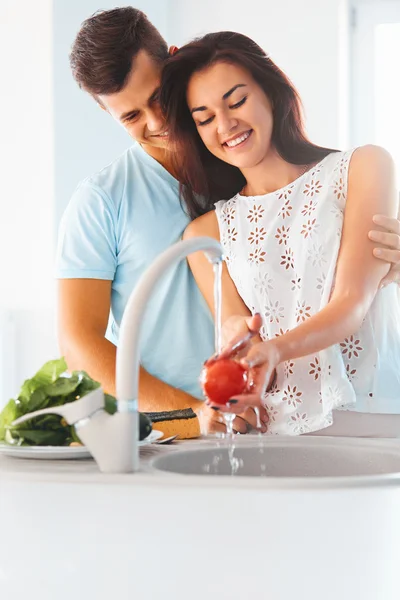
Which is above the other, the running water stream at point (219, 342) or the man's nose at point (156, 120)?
the man's nose at point (156, 120)

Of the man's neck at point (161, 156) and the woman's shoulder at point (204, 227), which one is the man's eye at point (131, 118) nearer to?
the man's neck at point (161, 156)

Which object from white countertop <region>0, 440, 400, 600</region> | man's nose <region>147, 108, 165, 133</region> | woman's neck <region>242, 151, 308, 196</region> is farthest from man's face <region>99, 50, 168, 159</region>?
white countertop <region>0, 440, 400, 600</region>

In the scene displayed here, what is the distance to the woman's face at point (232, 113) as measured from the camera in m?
1.89

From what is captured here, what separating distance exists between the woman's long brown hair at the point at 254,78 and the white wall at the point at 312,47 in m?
2.07

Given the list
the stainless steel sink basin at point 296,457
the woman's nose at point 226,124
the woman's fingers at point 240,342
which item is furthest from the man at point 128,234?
the woman's fingers at point 240,342

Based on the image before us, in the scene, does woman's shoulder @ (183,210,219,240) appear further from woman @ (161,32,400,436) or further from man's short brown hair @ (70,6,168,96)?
man's short brown hair @ (70,6,168,96)

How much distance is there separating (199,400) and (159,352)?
0.23m

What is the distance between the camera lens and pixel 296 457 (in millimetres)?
1431

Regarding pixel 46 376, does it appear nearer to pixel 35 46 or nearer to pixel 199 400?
pixel 199 400

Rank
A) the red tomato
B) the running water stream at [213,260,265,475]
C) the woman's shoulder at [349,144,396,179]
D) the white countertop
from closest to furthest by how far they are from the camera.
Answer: the white countertop < the red tomato < the running water stream at [213,260,265,475] < the woman's shoulder at [349,144,396,179]

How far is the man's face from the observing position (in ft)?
6.73

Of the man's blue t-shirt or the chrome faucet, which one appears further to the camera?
the man's blue t-shirt

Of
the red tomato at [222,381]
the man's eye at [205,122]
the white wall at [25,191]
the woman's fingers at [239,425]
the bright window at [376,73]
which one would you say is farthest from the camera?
the bright window at [376,73]

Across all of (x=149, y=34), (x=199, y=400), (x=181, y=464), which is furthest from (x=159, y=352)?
(x=181, y=464)
